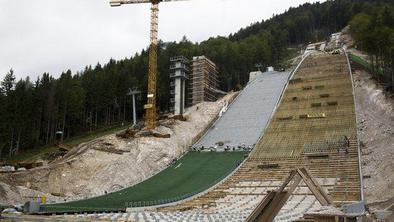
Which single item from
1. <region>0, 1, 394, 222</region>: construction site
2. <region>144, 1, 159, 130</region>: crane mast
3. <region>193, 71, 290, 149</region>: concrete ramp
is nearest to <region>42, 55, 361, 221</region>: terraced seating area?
<region>0, 1, 394, 222</region>: construction site

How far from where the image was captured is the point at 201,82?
81.8 metres

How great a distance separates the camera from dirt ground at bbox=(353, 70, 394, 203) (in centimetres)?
3131

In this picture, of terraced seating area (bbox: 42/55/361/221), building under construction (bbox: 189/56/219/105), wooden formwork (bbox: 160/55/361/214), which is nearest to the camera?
terraced seating area (bbox: 42/55/361/221)

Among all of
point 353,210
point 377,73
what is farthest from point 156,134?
point 353,210

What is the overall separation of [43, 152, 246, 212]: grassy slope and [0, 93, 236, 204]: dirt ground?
5.22 feet

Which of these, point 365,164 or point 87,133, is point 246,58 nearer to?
point 87,133

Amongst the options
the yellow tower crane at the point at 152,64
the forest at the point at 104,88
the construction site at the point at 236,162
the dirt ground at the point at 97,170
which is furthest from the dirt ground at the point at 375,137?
the yellow tower crane at the point at 152,64

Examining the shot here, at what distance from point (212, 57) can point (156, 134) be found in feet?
158

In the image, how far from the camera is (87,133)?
2827 inches

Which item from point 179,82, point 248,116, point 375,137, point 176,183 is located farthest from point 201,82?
point 375,137

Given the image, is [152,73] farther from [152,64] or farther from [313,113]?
[313,113]

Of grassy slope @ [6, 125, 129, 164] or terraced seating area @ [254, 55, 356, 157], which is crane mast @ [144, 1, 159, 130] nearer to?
grassy slope @ [6, 125, 129, 164]

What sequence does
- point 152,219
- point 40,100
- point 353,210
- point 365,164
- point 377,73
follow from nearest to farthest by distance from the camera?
point 353,210 → point 152,219 → point 365,164 → point 377,73 → point 40,100

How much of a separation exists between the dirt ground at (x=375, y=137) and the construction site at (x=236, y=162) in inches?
5.5
